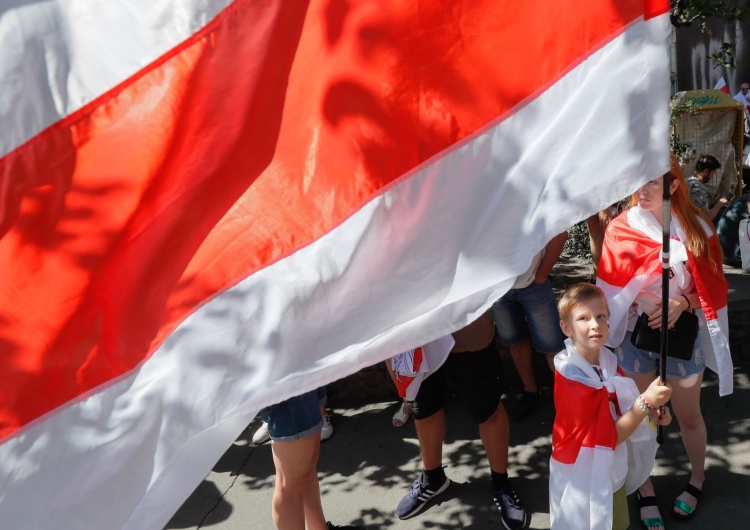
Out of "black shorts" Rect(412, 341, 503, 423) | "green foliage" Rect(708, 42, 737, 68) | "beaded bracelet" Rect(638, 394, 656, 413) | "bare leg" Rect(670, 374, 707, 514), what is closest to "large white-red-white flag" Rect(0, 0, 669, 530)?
"beaded bracelet" Rect(638, 394, 656, 413)

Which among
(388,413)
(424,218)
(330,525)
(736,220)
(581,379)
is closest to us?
(424,218)

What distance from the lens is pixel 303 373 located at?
223cm

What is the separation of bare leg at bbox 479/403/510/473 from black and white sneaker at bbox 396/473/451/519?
1.45 feet

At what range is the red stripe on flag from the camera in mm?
2225

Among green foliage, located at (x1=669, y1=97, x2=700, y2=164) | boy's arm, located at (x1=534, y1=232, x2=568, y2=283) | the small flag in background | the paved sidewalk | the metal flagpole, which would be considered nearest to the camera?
the metal flagpole

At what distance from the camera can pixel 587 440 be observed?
3168 mm

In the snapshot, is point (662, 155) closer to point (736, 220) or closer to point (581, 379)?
point (581, 379)

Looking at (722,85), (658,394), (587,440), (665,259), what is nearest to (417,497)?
(587,440)

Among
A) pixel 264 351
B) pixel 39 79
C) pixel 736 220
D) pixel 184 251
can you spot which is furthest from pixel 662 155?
pixel 736 220

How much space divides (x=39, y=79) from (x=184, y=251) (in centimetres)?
63

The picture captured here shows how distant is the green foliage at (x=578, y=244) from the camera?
7117 mm

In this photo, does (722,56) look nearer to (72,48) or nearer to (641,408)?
(641,408)

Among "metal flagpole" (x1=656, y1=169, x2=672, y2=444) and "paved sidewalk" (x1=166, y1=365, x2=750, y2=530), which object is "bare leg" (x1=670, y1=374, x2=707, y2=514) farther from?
"metal flagpole" (x1=656, y1=169, x2=672, y2=444)

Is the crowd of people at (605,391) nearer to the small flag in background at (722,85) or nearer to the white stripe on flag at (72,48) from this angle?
the white stripe on flag at (72,48)
